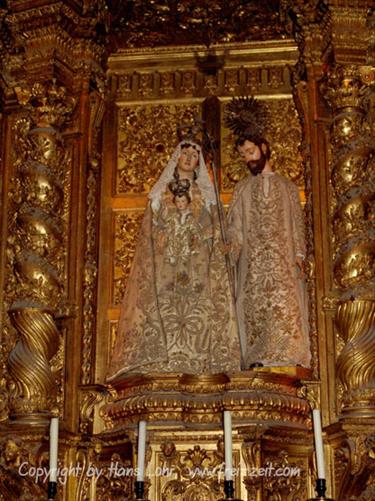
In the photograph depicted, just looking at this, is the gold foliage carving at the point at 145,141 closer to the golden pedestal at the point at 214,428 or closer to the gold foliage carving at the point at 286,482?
the golden pedestal at the point at 214,428

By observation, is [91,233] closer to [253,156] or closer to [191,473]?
[253,156]

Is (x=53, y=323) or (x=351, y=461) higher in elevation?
(x=53, y=323)

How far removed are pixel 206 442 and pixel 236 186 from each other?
191 cm

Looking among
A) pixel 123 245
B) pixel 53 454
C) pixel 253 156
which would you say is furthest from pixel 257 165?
pixel 53 454

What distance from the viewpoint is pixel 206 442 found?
6090 millimetres

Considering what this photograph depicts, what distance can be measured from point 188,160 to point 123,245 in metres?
0.74

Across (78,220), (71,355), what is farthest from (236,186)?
(71,355)

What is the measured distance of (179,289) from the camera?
6.71m

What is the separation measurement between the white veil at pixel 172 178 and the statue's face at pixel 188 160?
3cm

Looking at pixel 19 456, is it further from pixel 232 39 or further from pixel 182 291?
pixel 232 39

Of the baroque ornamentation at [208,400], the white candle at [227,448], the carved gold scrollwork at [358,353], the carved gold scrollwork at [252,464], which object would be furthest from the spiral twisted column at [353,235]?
the white candle at [227,448]

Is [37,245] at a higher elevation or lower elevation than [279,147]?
lower

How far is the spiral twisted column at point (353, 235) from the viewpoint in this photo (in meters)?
6.07

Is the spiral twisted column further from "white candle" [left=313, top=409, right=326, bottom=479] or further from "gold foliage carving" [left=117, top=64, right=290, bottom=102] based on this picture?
"white candle" [left=313, top=409, right=326, bottom=479]
